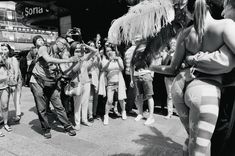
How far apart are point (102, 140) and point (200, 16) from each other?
2870 millimetres

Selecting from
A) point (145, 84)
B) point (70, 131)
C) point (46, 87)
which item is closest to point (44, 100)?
point (46, 87)

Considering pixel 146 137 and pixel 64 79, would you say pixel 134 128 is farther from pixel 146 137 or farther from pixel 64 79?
pixel 64 79

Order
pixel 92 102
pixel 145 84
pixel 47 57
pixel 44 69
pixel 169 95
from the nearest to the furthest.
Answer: pixel 47 57 → pixel 44 69 → pixel 145 84 → pixel 169 95 → pixel 92 102

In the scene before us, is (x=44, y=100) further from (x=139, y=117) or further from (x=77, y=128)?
(x=139, y=117)

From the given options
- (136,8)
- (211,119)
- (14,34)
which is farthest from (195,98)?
(14,34)

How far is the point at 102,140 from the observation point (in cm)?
367

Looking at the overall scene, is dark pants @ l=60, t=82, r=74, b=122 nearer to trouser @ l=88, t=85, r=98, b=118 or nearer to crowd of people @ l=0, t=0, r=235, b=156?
crowd of people @ l=0, t=0, r=235, b=156

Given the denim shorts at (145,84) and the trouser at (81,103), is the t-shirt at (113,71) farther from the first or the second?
the trouser at (81,103)

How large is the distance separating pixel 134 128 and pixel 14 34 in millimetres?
19899

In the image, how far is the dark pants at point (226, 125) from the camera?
172cm

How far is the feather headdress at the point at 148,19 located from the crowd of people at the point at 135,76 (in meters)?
0.08

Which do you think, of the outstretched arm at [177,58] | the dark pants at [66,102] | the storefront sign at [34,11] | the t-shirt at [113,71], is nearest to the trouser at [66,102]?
the dark pants at [66,102]

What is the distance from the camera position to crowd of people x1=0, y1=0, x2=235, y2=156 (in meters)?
1.49

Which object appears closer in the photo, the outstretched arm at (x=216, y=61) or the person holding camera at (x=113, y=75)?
the outstretched arm at (x=216, y=61)
